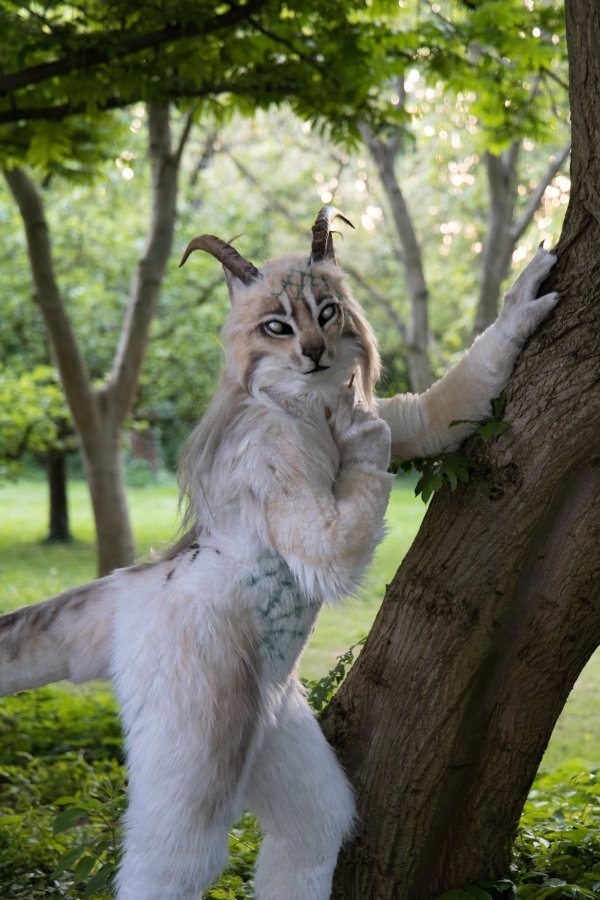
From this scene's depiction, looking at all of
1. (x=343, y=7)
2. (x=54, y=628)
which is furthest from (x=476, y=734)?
(x=343, y=7)

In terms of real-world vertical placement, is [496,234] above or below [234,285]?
above

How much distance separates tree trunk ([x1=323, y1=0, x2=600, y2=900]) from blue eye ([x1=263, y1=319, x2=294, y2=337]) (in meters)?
0.58

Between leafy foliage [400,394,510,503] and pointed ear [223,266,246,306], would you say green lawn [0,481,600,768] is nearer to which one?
leafy foliage [400,394,510,503]

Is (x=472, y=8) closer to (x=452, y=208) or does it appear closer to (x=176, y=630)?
(x=176, y=630)

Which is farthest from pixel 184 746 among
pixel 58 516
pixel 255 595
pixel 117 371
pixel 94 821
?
pixel 58 516

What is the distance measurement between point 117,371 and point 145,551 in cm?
390

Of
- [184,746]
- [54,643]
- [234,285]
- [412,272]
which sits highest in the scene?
[412,272]

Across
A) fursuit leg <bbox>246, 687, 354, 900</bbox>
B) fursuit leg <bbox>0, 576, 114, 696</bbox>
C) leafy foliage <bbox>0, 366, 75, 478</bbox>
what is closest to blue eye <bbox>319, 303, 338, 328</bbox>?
fursuit leg <bbox>0, 576, 114, 696</bbox>

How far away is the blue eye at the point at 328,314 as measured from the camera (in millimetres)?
2262

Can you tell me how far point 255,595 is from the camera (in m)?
2.23

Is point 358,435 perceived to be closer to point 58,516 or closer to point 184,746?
point 184,746

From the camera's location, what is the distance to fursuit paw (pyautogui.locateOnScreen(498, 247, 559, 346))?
234cm

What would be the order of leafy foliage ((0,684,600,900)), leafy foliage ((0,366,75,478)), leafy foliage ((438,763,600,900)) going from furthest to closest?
leafy foliage ((0,366,75,478)) → leafy foliage ((0,684,600,900)) → leafy foliage ((438,763,600,900))

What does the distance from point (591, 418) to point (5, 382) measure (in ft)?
26.1
